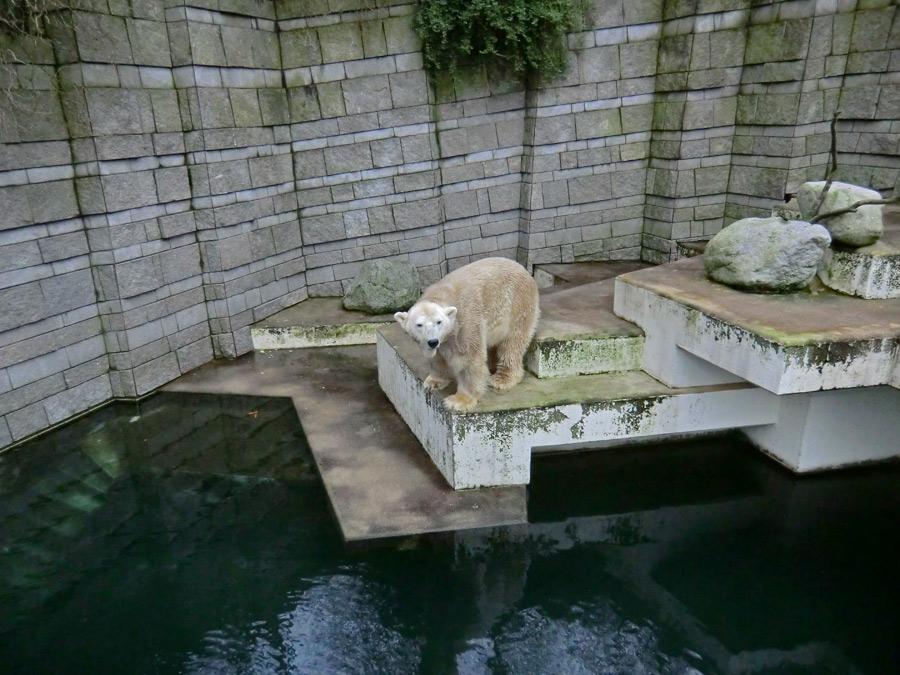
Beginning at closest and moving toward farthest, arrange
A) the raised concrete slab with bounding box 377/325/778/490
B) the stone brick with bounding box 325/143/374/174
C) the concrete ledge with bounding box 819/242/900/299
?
the raised concrete slab with bounding box 377/325/778/490 < the concrete ledge with bounding box 819/242/900/299 < the stone brick with bounding box 325/143/374/174

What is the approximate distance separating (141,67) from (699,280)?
19.8ft

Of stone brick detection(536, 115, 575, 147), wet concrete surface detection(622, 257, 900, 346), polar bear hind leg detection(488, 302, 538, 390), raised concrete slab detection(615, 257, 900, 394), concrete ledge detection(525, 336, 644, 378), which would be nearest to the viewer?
raised concrete slab detection(615, 257, 900, 394)

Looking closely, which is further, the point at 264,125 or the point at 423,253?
the point at 423,253

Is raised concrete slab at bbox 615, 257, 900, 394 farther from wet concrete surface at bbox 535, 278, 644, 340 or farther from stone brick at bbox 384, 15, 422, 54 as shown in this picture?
stone brick at bbox 384, 15, 422, 54

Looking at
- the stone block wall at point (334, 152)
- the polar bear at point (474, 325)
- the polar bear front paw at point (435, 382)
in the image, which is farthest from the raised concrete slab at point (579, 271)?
the polar bear front paw at point (435, 382)

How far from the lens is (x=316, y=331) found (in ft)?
26.2

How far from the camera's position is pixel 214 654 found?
12.2 ft

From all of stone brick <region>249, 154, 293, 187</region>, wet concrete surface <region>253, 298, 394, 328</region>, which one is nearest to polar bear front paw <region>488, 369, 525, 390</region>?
wet concrete surface <region>253, 298, 394, 328</region>

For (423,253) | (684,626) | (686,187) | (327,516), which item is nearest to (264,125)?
(423,253)

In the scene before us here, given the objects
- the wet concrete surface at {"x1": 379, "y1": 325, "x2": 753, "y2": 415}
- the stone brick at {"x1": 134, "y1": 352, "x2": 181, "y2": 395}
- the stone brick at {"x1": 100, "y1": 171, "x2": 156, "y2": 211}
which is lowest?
the stone brick at {"x1": 134, "y1": 352, "x2": 181, "y2": 395}

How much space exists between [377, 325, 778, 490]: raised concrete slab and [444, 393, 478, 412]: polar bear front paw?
5cm

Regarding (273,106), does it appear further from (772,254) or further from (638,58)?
(772,254)

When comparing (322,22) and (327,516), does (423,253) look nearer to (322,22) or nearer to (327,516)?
(322,22)

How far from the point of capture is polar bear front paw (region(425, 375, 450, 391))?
5.13m
